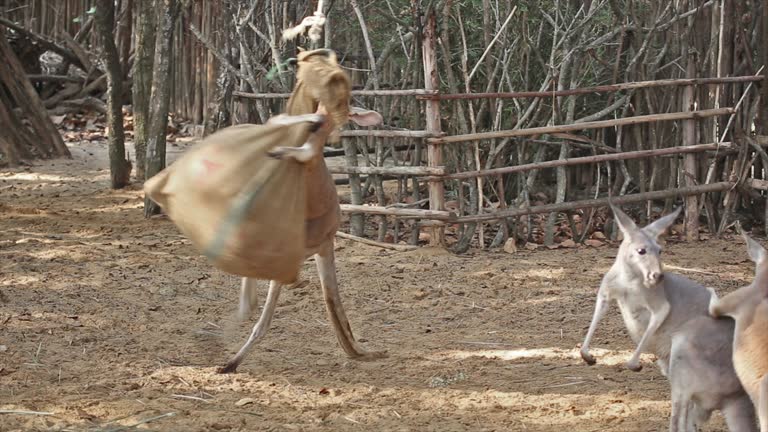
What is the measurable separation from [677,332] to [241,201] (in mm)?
2036

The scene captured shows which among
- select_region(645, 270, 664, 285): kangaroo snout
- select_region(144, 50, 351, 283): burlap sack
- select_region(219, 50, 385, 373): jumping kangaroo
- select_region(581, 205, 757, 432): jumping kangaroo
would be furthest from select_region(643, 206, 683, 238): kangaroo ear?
select_region(144, 50, 351, 283): burlap sack

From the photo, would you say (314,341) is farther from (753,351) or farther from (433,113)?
(753,351)

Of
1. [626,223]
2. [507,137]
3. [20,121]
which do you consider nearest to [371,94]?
[507,137]

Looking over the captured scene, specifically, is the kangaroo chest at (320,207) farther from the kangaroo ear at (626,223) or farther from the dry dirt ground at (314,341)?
the kangaroo ear at (626,223)

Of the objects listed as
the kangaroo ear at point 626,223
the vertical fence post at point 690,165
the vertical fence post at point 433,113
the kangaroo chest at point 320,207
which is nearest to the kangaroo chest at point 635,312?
the kangaroo ear at point 626,223

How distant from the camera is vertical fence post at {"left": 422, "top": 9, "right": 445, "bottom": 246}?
8.12 meters

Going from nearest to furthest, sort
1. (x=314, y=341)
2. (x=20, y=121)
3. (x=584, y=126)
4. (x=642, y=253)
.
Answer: (x=642, y=253) < (x=314, y=341) < (x=584, y=126) < (x=20, y=121)

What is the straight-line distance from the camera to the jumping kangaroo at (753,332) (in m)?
4.02

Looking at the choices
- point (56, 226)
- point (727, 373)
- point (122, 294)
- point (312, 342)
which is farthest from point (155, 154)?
point (727, 373)

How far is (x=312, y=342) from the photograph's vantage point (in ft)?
20.5

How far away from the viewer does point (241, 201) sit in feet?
14.0

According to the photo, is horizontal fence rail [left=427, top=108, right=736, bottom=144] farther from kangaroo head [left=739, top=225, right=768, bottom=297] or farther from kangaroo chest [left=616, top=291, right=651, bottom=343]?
kangaroo head [left=739, top=225, right=768, bottom=297]

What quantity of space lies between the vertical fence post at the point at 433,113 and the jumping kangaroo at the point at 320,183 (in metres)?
2.69

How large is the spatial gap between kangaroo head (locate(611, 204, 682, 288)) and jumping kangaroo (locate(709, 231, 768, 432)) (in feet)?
1.04
